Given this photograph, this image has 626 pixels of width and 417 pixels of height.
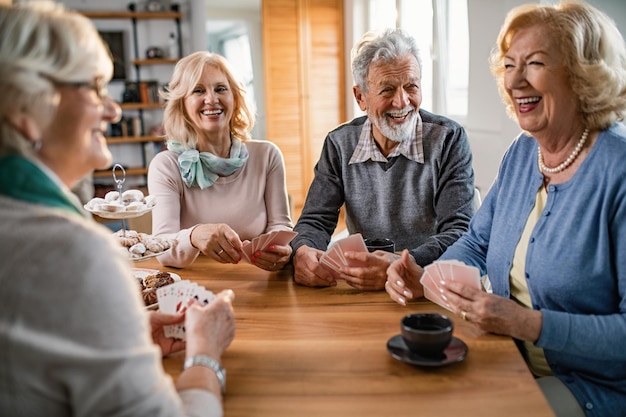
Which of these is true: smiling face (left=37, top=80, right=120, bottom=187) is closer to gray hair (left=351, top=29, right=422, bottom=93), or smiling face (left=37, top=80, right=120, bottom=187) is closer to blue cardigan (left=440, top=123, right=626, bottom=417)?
blue cardigan (left=440, top=123, right=626, bottom=417)

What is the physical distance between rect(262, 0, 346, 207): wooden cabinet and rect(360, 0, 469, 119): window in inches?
64.0

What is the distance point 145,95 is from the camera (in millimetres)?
7812

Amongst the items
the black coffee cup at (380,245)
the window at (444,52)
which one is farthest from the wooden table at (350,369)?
the window at (444,52)

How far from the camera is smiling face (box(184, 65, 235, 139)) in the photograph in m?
2.55

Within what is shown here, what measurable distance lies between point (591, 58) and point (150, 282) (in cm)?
131

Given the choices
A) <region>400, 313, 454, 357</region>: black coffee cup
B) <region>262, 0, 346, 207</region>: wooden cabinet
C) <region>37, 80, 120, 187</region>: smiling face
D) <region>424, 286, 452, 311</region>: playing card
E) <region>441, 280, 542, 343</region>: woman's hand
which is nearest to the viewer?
<region>37, 80, 120, 187</region>: smiling face

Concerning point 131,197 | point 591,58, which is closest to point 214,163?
point 131,197

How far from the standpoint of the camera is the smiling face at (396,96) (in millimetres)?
2332

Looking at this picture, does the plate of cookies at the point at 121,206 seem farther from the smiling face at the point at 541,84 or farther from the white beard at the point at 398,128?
the smiling face at the point at 541,84

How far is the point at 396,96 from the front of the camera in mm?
2342

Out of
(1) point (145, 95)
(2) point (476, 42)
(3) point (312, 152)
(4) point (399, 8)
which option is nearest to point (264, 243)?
(2) point (476, 42)

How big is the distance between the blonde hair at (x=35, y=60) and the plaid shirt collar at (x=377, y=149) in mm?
1598

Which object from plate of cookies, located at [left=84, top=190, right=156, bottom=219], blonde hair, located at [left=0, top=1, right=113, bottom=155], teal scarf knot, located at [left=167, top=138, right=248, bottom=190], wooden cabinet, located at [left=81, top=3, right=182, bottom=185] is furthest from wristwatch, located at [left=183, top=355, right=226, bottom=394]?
wooden cabinet, located at [left=81, top=3, right=182, bottom=185]

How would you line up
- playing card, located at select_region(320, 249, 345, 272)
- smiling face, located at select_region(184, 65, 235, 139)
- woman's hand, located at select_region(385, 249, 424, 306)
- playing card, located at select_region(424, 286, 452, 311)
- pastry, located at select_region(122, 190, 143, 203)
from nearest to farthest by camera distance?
playing card, located at select_region(424, 286, 452, 311) → woman's hand, located at select_region(385, 249, 424, 306) → playing card, located at select_region(320, 249, 345, 272) → pastry, located at select_region(122, 190, 143, 203) → smiling face, located at select_region(184, 65, 235, 139)
